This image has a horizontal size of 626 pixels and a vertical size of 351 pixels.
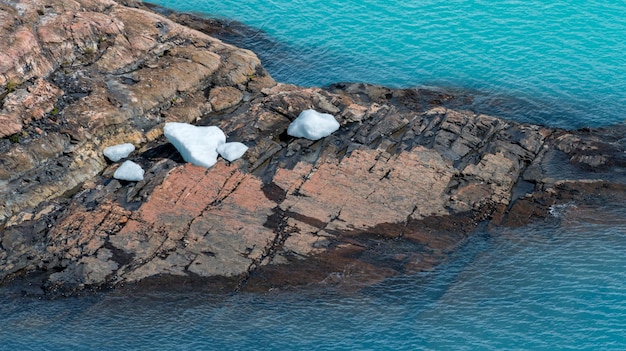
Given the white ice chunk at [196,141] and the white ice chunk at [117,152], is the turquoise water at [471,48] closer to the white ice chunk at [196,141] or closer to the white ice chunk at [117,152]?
the white ice chunk at [196,141]

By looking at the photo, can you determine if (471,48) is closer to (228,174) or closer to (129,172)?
(228,174)

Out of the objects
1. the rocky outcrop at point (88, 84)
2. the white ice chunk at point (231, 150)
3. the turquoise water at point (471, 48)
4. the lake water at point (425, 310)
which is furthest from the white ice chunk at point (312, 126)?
the turquoise water at point (471, 48)

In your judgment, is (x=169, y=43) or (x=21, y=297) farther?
(x=169, y=43)

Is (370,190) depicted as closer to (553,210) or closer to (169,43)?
(553,210)

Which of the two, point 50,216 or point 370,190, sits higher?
point 370,190

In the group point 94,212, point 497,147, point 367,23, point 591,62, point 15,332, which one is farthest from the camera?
point 367,23

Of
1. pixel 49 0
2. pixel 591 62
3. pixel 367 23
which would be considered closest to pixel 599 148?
pixel 591 62

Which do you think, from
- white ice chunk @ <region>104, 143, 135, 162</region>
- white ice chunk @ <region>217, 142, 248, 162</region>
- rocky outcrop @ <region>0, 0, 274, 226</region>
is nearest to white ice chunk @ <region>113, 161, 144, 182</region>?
white ice chunk @ <region>104, 143, 135, 162</region>
